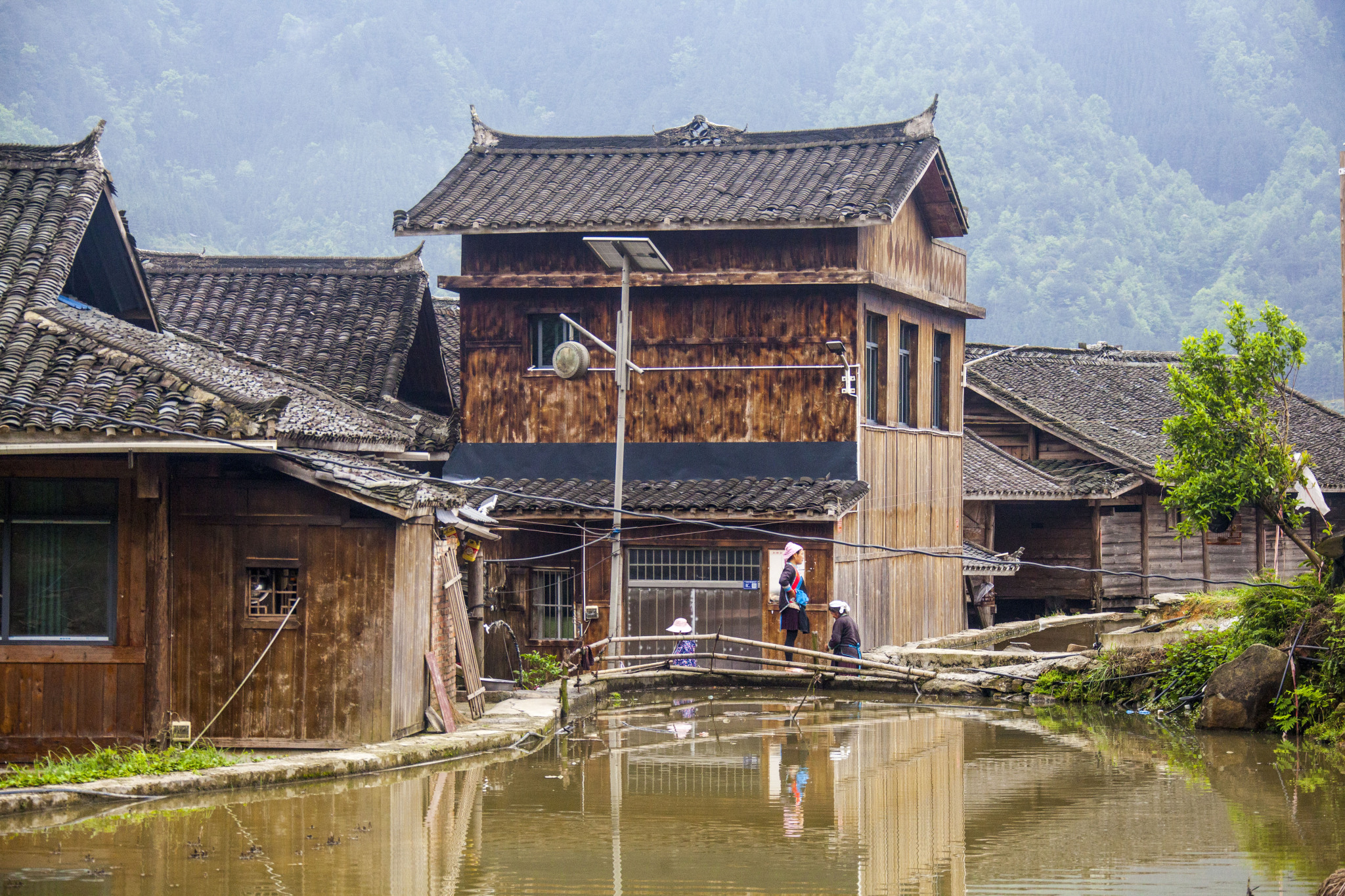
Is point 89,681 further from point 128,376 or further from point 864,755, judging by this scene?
point 864,755

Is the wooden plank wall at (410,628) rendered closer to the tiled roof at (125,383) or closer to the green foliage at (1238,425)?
the tiled roof at (125,383)

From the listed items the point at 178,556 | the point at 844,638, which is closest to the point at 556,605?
the point at 844,638

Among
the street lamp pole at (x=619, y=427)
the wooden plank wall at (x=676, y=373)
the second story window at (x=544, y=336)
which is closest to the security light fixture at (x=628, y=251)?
the street lamp pole at (x=619, y=427)

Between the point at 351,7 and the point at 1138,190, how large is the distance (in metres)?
75.0

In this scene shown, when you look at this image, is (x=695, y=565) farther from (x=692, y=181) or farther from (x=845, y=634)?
(x=692, y=181)

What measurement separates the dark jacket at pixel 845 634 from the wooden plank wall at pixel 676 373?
123 inches

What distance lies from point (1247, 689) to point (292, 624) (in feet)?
32.2

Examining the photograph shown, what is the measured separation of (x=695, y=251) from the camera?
2300 centimetres

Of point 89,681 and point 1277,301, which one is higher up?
point 1277,301

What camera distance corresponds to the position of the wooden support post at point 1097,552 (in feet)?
100

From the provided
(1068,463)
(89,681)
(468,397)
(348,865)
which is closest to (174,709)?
(89,681)

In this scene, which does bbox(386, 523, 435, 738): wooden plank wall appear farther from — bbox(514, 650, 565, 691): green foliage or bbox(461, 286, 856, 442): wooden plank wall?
bbox(461, 286, 856, 442): wooden plank wall

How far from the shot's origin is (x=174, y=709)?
1395 centimetres

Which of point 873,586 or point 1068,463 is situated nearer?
point 873,586
